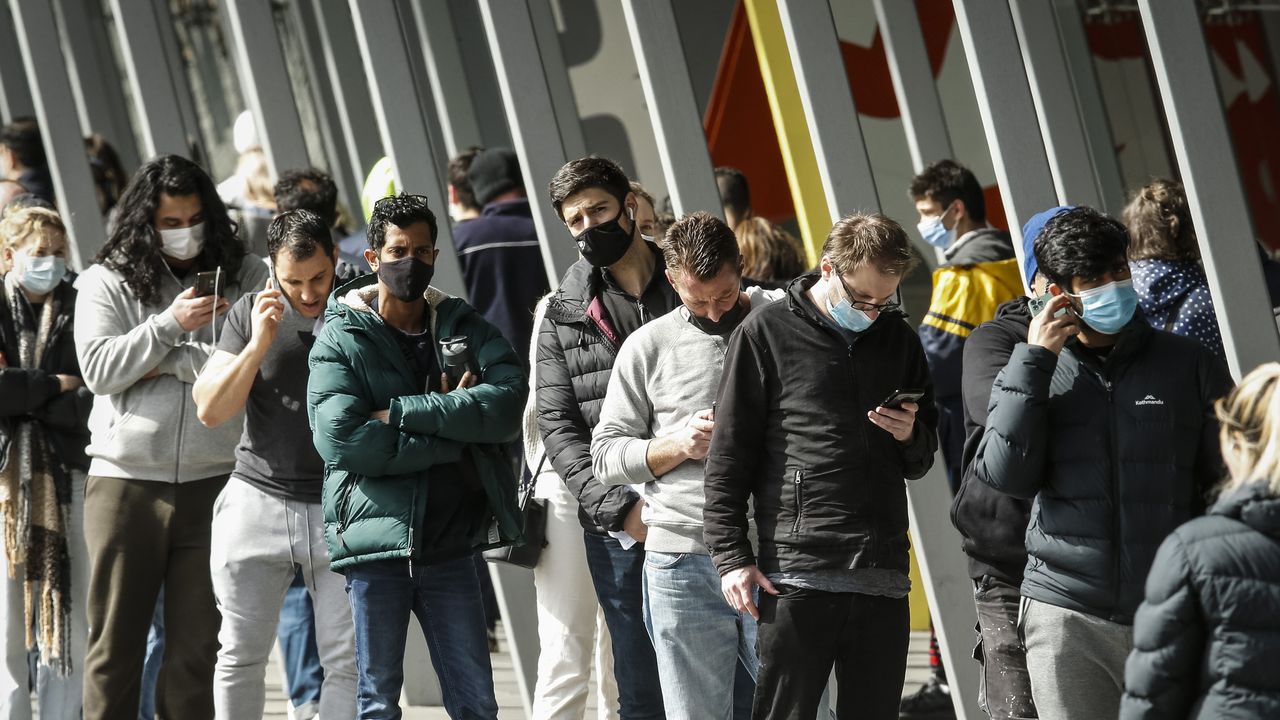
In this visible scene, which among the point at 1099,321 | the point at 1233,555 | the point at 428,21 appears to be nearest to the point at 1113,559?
the point at 1099,321

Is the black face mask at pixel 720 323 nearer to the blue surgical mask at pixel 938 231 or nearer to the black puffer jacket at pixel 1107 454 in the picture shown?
the black puffer jacket at pixel 1107 454

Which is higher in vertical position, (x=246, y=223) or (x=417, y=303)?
(x=246, y=223)

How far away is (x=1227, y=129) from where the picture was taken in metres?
4.50

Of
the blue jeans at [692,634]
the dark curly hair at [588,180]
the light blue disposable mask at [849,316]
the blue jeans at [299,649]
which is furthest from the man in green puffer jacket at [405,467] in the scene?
the blue jeans at [299,649]

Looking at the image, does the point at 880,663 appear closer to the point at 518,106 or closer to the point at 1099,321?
the point at 1099,321

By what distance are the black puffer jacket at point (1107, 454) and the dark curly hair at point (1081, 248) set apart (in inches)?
5.9

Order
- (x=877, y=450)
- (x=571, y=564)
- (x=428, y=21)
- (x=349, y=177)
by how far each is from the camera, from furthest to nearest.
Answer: (x=349, y=177) → (x=428, y=21) → (x=571, y=564) → (x=877, y=450)

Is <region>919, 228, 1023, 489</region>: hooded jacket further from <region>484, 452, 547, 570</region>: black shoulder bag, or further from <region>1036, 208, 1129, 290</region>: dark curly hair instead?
<region>1036, 208, 1129, 290</region>: dark curly hair

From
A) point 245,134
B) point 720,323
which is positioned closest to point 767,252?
point 720,323

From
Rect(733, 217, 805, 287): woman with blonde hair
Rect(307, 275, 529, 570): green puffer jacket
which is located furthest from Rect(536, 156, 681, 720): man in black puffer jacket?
Rect(733, 217, 805, 287): woman with blonde hair

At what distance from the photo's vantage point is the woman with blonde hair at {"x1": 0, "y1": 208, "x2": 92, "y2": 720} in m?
5.40

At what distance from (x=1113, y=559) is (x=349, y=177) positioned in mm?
13577

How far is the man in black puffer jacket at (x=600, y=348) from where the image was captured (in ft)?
14.6

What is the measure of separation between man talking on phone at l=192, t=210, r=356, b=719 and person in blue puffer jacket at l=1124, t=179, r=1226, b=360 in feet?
7.55
